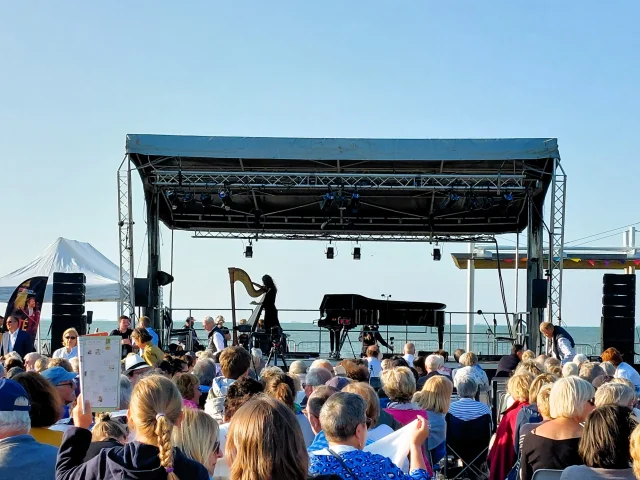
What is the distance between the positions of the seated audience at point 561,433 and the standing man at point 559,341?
743 cm

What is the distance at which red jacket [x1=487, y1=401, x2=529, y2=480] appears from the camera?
555 cm

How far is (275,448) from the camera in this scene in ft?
7.74

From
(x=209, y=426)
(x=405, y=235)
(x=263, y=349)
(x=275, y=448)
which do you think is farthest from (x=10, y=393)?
(x=405, y=235)

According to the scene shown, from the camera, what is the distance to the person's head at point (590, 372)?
263 inches

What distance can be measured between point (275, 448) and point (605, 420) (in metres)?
1.85

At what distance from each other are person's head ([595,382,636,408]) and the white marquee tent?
15.2 metres

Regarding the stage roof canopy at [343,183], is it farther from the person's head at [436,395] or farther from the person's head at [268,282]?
the person's head at [436,395]

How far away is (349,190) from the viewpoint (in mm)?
15305

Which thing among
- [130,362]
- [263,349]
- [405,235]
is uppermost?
[405,235]

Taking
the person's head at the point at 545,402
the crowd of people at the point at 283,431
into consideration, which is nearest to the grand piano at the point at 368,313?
the crowd of people at the point at 283,431

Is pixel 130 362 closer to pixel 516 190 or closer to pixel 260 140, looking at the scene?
pixel 260 140

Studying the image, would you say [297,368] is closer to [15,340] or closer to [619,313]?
[15,340]

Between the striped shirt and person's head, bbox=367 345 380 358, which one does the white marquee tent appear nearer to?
person's head, bbox=367 345 380 358

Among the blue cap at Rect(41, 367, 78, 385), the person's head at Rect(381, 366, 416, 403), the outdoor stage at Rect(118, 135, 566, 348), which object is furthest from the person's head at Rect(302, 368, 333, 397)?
the outdoor stage at Rect(118, 135, 566, 348)
